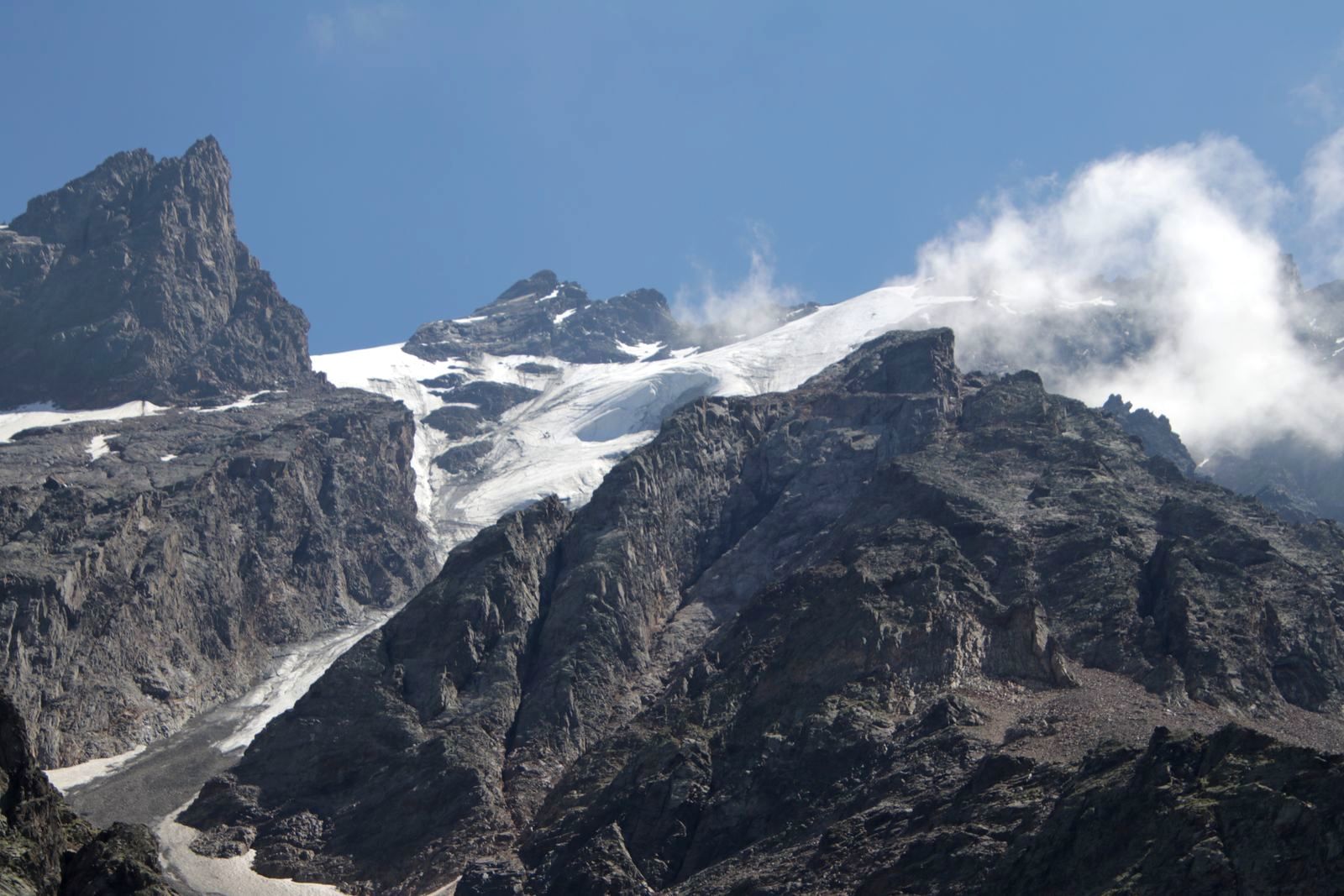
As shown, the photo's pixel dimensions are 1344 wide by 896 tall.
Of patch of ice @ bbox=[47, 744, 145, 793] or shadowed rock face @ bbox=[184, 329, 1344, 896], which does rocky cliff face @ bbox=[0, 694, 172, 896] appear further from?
patch of ice @ bbox=[47, 744, 145, 793]

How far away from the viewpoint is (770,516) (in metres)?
162

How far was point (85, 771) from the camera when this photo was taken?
135625mm

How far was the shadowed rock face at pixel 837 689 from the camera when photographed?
86250 millimetres

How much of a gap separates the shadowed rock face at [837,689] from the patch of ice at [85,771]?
16406mm

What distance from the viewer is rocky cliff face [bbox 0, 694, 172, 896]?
6488 cm

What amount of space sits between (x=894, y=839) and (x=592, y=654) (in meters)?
50.3

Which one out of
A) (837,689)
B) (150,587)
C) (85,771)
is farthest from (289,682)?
(837,689)

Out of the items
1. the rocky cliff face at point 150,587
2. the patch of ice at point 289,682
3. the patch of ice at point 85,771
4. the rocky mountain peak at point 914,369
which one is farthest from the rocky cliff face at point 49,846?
the rocky mountain peak at point 914,369

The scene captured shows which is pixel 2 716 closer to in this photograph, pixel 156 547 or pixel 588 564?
pixel 588 564

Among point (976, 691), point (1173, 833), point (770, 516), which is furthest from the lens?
point (770, 516)

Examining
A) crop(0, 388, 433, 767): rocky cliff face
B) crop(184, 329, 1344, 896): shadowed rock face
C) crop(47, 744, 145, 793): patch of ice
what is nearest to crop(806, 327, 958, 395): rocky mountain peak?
crop(184, 329, 1344, 896): shadowed rock face

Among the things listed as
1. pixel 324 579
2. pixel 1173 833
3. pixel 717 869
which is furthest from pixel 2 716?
pixel 324 579

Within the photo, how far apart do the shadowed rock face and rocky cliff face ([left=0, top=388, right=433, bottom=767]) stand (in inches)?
1010

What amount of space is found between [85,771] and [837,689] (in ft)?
211
